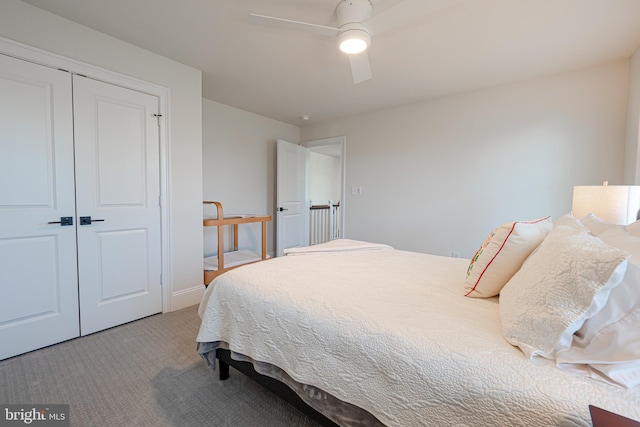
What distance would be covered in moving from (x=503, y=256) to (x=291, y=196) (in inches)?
143

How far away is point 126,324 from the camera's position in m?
2.36

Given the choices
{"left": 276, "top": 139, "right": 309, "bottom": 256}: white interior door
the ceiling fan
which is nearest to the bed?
the ceiling fan

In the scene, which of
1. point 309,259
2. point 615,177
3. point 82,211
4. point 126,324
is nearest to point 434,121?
point 615,177

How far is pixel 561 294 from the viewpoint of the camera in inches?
30.6

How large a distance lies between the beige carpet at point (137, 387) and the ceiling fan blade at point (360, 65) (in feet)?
7.36

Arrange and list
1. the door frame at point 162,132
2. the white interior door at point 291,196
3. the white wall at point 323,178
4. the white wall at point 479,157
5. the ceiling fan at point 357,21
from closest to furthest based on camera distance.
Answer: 1. the ceiling fan at point 357,21
2. the door frame at point 162,132
3. the white wall at point 479,157
4. the white interior door at point 291,196
5. the white wall at point 323,178

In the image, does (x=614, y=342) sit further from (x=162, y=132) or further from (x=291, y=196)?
(x=291, y=196)

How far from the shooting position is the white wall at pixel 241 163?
3650 mm

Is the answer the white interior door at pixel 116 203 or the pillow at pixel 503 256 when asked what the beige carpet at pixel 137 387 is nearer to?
the white interior door at pixel 116 203

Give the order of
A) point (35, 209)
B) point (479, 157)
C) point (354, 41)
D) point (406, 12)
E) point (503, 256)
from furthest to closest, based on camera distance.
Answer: point (479, 157) < point (35, 209) < point (354, 41) < point (406, 12) < point (503, 256)

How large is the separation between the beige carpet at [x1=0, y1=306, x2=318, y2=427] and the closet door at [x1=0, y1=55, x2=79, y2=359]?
23cm

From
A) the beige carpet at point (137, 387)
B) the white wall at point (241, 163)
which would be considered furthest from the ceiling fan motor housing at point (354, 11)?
the white wall at point (241, 163)

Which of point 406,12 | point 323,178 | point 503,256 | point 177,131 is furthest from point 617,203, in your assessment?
point 323,178

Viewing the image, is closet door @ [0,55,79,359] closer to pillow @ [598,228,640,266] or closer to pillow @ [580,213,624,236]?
pillow @ [598,228,640,266]
